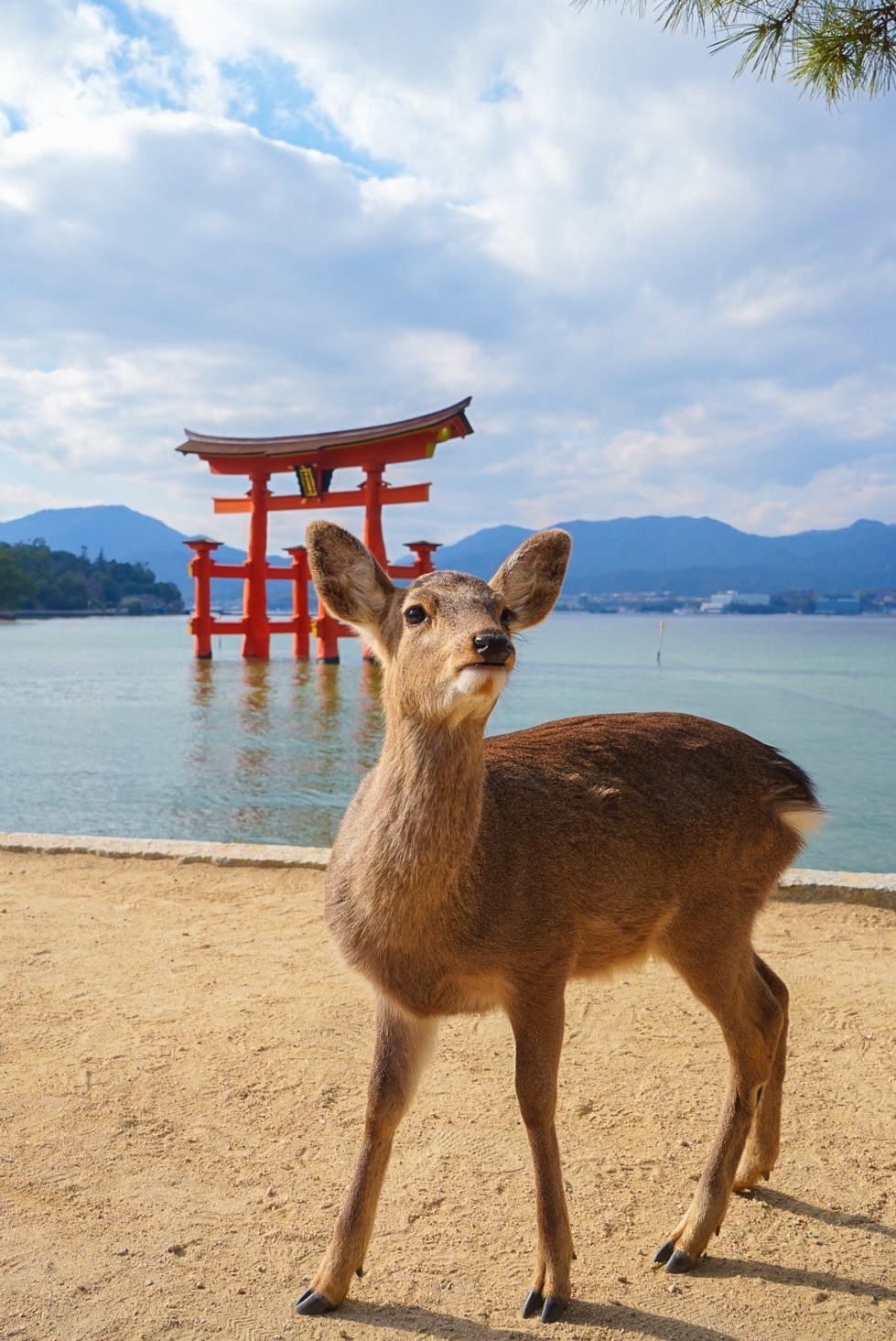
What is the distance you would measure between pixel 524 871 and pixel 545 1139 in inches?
25.0

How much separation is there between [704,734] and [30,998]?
3.08 metres

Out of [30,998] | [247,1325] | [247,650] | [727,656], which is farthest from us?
[727,656]

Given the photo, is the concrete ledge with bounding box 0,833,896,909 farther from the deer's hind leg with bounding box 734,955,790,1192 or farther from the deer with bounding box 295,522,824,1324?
the deer with bounding box 295,522,824,1324

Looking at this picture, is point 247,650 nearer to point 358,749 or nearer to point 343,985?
point 358,749

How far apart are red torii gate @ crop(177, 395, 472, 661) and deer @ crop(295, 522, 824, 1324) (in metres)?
18.4

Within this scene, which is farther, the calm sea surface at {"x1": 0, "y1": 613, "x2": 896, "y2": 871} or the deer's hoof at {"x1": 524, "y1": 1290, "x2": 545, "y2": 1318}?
the calm sea surface at {"x1": 0, "y1": 613, "x2": 896, "y2": 871}

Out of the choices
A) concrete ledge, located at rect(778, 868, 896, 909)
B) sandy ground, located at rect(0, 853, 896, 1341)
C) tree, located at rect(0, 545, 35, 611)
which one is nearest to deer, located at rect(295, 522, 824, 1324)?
sandy ground, located at rect(0, 853, 896, 1341)

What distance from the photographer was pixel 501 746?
118 inches

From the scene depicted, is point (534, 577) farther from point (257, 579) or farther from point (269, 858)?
point (257, 579)

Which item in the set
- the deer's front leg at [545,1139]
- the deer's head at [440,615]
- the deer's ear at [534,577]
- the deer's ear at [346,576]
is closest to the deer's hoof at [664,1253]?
the deer's front leg at [545,1139]

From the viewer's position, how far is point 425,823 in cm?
240

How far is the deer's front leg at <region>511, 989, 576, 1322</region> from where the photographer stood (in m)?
2.44

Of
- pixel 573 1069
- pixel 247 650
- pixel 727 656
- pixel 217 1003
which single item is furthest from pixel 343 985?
pixel 727 656

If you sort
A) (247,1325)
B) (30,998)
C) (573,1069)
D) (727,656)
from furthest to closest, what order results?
(727,656) < (30,998) < (573,1069) < (247,1325)
